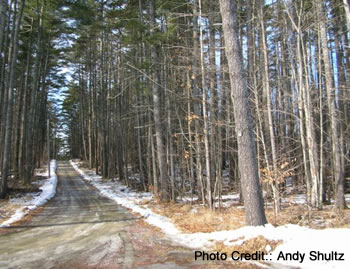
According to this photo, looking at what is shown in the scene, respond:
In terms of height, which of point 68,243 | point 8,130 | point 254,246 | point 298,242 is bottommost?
point 68,243

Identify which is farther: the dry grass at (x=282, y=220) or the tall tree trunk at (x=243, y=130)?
the dry grass at (x=282, y=220)

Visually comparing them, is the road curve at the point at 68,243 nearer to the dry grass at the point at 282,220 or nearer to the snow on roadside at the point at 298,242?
the snow on roadside at the point at 298,242

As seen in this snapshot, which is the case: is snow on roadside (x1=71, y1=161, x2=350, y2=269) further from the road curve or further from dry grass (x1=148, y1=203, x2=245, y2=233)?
the road curve

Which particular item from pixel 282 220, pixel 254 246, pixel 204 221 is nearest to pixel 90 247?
pixel 254 246

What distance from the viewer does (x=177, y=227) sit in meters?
7.33

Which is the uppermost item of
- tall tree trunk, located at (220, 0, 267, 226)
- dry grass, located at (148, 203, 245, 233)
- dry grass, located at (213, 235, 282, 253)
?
tall tree trunk, located at (220, 0, 267, 226)

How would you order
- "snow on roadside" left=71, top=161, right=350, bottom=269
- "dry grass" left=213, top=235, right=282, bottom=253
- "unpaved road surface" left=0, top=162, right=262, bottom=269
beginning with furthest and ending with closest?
"dry grass" left=213, top=235, right=282, bottom=253 < "unpaved road surface" left=0, top=162, right=262, bottom=269 < "snow on roadside" left=71, top=161, right=350, bottom=269

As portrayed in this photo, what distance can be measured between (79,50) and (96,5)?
25.5 feet

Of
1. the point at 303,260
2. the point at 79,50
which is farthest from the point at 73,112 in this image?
the point at 303,260

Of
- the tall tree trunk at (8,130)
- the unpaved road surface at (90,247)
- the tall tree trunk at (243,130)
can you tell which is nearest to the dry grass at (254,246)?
the unpaved road surface at (90,247)

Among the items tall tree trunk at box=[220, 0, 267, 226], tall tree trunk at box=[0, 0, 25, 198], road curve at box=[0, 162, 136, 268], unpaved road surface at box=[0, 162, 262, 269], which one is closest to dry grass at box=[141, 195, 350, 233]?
tall tree trunk at box=[220, 0, 267, 226]

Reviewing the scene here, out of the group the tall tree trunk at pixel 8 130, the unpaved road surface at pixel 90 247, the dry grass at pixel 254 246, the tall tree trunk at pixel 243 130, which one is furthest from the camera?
the tall tree trunk at pixel 8 130

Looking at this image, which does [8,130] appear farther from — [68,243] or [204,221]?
[204,221]

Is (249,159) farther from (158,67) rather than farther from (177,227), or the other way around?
(158,67)
